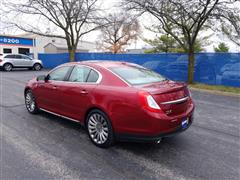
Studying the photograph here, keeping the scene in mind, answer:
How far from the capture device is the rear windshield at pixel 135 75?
3.87 m

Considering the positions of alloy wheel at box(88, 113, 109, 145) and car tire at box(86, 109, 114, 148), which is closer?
car tire at box(86, 109, 114, 148)

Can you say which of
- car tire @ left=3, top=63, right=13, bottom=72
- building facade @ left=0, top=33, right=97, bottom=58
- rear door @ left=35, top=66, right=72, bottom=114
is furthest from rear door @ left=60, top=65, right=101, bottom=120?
building facade @ left=0, top=33, right=97, bottom=58

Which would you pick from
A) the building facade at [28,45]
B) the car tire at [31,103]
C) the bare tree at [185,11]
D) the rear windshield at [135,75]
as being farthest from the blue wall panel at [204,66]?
the building facade at [28,45]

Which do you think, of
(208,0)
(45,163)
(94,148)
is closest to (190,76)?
(208,0)

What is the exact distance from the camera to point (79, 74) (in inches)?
176

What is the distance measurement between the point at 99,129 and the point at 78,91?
86cm

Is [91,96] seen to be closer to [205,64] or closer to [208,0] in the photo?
[208,0]

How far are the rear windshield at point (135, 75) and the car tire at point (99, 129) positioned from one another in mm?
772

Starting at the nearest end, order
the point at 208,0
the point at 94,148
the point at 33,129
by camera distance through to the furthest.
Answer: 1. the point at 94,148
2. the point at 33,129
3. the point at 208,0

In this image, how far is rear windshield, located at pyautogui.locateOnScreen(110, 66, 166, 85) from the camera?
387 cm

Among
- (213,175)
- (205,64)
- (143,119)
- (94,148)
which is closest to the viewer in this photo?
(213,175)

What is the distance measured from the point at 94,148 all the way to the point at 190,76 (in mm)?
9781

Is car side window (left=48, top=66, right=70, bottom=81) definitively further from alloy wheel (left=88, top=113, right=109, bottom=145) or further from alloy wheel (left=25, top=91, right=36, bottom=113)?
alloy wheel (left=88, top=113, right=109, bottom=145)

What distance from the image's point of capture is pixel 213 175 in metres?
3.03
